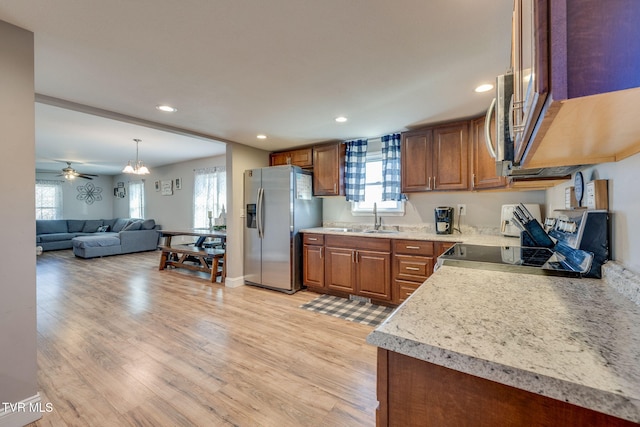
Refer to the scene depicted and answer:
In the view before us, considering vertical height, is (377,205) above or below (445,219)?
above

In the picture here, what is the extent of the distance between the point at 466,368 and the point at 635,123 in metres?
0.70

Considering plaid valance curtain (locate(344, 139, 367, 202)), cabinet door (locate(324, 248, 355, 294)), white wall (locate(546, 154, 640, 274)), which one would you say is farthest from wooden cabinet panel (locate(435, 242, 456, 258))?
white wall (locate(546, 154, 640, 274))

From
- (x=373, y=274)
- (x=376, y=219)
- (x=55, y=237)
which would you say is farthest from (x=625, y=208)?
(x=55, y=237)

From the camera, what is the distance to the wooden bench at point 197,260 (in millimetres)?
4148

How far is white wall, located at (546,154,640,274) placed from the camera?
2.91ft

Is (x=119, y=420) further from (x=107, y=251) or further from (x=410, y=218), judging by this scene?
(x=107, y=251)

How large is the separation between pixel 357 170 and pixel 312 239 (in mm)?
1127

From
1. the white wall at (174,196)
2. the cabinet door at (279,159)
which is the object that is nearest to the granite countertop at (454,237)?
the cabinet door at (279,159)

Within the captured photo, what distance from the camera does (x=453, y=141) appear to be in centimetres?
286

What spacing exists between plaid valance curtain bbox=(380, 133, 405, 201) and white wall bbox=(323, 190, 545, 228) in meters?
0.27

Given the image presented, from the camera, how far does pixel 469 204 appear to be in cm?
309

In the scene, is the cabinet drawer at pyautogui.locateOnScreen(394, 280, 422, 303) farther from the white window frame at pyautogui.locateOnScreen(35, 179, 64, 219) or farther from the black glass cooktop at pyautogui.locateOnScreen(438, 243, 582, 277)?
the white window frame at pyautogui.locateOnScreen(35, 179, 64, 219)

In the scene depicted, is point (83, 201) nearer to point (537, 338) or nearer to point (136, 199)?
point (136, 199)

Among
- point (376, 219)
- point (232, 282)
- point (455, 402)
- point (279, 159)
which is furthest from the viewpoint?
point (279, 159)
